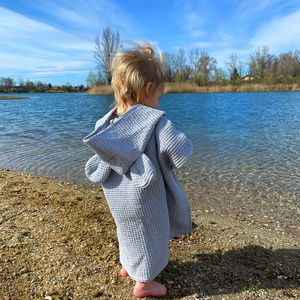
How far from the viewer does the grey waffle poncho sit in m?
1.92

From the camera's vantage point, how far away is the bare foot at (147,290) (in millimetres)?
2305

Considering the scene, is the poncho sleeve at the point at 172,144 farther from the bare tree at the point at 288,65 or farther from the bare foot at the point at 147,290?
the bare tree at the point at 288,65

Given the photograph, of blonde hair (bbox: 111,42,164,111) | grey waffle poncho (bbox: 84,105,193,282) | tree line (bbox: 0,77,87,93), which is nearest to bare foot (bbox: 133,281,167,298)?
grey waffle poncho (bbox: 84,105,193,282)

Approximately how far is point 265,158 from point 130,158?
6917 mm

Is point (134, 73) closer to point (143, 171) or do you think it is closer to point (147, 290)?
point (143, 171)

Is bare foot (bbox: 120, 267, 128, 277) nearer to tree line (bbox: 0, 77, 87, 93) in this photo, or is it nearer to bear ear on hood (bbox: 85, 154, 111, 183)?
bear ear on hood (bbox: 85, 154, 111, 183)

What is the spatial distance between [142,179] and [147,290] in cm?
98

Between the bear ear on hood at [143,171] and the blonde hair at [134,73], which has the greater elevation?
the blonde hair at [134,73]

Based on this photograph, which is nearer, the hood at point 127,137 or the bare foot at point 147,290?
the hood at point 127,137

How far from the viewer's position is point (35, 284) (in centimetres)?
246

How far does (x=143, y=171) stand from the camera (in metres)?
1.94

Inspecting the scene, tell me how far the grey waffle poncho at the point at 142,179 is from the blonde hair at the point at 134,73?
0.43ft

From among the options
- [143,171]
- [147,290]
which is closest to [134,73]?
[143,171]

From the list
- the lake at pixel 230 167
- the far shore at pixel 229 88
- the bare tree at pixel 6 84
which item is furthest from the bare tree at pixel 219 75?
the bare tree at pixel 6 84
